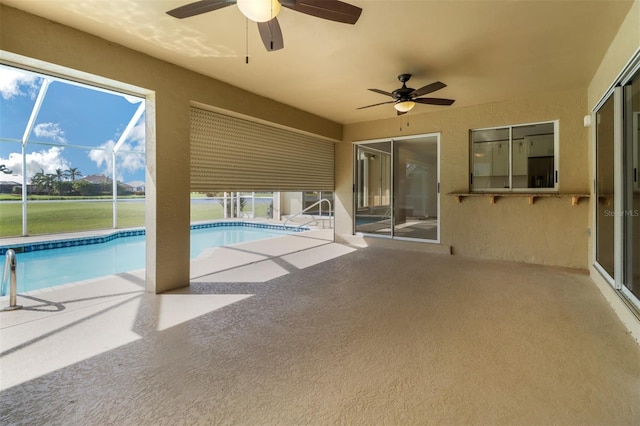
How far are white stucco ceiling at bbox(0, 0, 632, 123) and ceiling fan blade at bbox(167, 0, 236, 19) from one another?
535mm

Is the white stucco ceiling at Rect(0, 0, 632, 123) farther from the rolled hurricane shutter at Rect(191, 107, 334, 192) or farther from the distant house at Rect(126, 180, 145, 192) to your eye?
the distant house at Rect(126, 180, 145, 192)

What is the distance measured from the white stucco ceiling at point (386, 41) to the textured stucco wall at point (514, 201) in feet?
1.60

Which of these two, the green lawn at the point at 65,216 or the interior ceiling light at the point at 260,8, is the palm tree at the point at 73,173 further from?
the interior ceiling light at the point at 260,8

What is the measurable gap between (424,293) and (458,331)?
0.97 metres

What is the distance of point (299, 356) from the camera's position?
2.04 metres

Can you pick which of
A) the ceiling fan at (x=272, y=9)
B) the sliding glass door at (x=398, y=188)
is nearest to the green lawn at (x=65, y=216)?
the sliding glass door at (x=398, y=188)

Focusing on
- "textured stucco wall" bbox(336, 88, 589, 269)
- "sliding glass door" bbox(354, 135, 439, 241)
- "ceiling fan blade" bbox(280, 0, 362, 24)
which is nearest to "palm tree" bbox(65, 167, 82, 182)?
"sliding glass door" bbox(354, 135, 439, 241)

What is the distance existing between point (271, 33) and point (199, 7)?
47 centimetres

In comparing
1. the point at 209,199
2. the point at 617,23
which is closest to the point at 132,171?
the point at 209,199

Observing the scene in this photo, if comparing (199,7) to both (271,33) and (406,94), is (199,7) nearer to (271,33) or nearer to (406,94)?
(271,33)

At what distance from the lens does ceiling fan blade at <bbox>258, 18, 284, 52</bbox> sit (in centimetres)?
204

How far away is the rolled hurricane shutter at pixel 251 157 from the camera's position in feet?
13.1

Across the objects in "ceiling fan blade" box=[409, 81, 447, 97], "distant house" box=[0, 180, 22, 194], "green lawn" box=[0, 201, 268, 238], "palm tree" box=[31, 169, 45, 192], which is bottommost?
"green lawn" box=[0, 201, 268, 238]

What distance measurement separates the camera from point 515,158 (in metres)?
4.98
